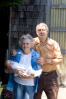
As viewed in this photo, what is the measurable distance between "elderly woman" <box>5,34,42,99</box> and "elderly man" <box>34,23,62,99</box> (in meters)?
0.11

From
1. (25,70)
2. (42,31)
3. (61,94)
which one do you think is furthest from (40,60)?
(61,94)

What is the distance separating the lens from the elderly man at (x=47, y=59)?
3443 mm

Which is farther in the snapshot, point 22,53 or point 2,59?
point 2,59

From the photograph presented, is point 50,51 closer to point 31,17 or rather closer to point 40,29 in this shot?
point 40,29

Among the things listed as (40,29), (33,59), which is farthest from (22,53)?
(40,29)

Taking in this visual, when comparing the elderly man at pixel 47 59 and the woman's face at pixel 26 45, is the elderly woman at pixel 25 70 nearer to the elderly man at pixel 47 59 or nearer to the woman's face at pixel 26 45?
the woman's face at pixel 26 45

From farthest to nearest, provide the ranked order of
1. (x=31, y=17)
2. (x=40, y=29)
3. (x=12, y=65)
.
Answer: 1. (x=31, y=17)
2. (x=40, y=29)
3. (x=12, y=65)

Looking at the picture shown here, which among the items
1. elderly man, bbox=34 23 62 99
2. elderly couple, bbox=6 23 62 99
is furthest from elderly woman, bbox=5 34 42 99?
elderly man, bbox=34 23 62 99

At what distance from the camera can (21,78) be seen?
327 cm

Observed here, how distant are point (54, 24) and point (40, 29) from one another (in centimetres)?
274

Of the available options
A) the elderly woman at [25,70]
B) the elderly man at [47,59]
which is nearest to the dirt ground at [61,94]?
the elderly man at [47,59]

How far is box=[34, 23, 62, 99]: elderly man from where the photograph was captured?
344 centimetres

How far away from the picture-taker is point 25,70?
3.26m

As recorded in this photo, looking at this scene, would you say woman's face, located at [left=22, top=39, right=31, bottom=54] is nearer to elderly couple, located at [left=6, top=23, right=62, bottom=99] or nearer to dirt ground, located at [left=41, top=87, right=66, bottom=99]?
elderly couple, located at [left=6, top=23, right=62, bottom=99]
